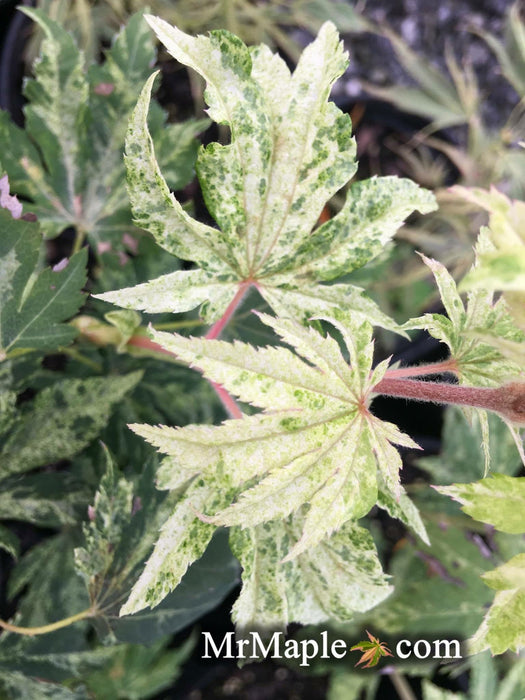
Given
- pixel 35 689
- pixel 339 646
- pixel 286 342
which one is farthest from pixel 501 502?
pixel 339 646

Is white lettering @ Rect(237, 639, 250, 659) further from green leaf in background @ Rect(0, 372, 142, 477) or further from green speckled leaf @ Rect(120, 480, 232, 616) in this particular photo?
green leaf in background @ Rect(0, 372, 142, 477)

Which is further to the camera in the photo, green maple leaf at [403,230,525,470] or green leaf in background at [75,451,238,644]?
green leaf in background at [75,451,238,644]

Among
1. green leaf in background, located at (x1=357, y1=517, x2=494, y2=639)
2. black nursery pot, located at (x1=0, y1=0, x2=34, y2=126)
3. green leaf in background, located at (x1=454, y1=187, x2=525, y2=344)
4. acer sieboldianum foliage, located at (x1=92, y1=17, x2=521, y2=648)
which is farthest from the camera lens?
black nursery pot, located at (x1=0, y1=0, x2=34, y2=126)

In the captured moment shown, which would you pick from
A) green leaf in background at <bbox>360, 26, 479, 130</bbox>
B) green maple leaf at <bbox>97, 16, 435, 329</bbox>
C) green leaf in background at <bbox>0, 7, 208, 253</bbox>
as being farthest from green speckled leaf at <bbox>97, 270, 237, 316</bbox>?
green leaf in background at <bbox>360, 26, 479, 130</bbox>

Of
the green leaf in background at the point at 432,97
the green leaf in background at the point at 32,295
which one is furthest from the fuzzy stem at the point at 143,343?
the green leaf in background at the point at 432,97

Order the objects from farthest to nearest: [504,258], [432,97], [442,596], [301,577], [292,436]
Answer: [432,97]
[442,596]
[301,577]
[292,436]
[504,258]

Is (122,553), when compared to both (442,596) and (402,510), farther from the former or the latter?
(442,596)

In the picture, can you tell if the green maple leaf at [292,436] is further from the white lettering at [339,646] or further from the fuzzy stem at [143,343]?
the white lettering at [339,646]
